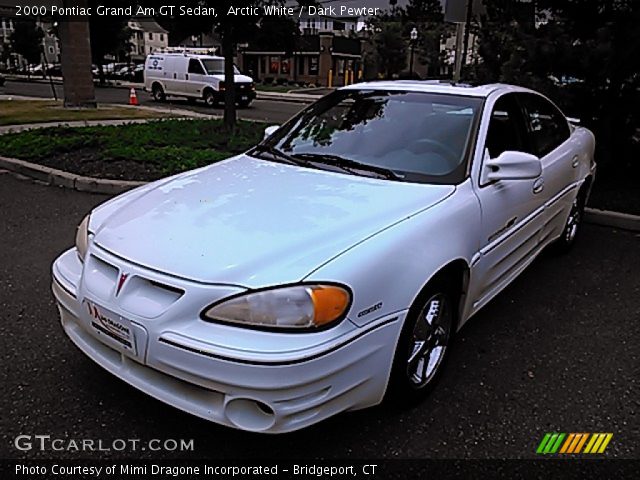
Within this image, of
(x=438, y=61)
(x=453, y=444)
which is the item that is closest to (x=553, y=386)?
(x=453, y=444)

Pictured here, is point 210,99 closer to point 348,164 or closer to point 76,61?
point 76,61

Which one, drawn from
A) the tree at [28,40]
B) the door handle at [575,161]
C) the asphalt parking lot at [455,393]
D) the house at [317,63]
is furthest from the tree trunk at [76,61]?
the tree at [28,40]

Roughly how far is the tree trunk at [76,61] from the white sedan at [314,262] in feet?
50.3

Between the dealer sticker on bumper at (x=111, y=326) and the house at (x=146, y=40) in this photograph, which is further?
the house at (x=146, y=40)

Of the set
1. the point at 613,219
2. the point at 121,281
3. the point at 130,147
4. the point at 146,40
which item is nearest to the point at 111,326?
the point at 121,281

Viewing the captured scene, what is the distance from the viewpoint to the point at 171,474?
2.19 metres

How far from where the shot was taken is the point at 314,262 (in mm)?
2107

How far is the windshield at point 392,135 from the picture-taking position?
3057 mm

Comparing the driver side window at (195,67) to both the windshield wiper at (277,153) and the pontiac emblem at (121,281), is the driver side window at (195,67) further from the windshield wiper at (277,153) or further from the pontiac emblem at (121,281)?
the pontiac emblem at (121,281)

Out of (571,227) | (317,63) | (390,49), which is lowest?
(571,227)

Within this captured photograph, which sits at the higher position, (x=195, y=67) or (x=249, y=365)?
(x=195, y=67)

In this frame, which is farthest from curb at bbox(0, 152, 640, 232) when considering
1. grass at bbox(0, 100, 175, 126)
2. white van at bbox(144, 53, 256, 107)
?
white van at bbox(144, 53, 256, 107)

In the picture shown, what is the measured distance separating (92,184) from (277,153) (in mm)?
3766

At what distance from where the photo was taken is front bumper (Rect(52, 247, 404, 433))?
1.93m
